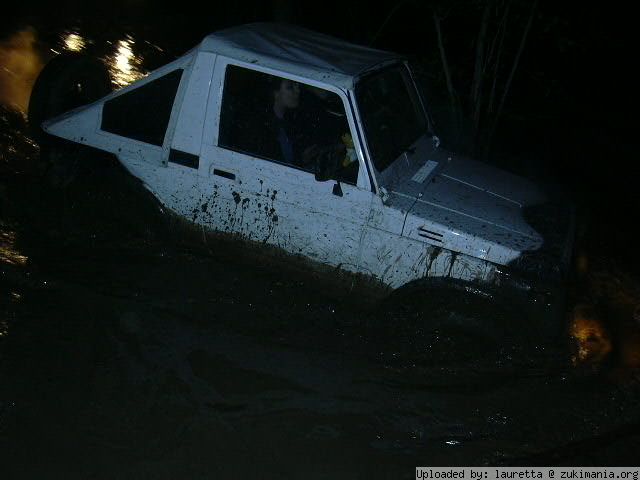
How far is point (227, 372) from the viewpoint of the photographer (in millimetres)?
3980

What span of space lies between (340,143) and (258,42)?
955 millimetres

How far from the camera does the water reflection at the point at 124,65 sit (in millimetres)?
7805

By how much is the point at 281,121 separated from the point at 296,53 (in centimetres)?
49

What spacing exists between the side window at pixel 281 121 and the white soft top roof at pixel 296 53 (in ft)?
0.30

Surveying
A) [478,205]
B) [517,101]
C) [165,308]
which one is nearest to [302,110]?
[478,205]

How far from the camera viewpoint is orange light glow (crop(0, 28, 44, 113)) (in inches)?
271

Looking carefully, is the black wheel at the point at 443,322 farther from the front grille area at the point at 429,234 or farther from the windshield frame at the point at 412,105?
the windshield frame at the point at 412,105

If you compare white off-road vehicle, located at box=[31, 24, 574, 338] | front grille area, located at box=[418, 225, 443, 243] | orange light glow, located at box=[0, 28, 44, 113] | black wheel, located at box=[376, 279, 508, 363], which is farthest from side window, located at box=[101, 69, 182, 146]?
orange light glow, located at box=[0, 28, 44, 113]

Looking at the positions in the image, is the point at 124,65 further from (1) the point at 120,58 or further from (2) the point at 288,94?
(2) the point at 288,94

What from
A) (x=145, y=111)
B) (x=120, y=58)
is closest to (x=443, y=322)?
(x=145, y=111)

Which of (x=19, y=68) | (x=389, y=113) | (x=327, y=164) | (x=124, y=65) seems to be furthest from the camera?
(x=124, y=65)

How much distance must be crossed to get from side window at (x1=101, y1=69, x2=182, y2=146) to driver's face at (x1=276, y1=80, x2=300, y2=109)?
0.71 m

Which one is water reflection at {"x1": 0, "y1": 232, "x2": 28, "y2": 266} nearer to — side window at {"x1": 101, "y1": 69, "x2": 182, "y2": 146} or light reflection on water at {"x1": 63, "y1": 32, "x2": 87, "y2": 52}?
side window at {"x1": 101, "y1": 69, "x2": 182, "y2": 146}

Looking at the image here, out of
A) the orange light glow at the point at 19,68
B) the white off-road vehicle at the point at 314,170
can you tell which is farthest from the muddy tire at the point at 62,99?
the orange light glow at the point at 19,68
